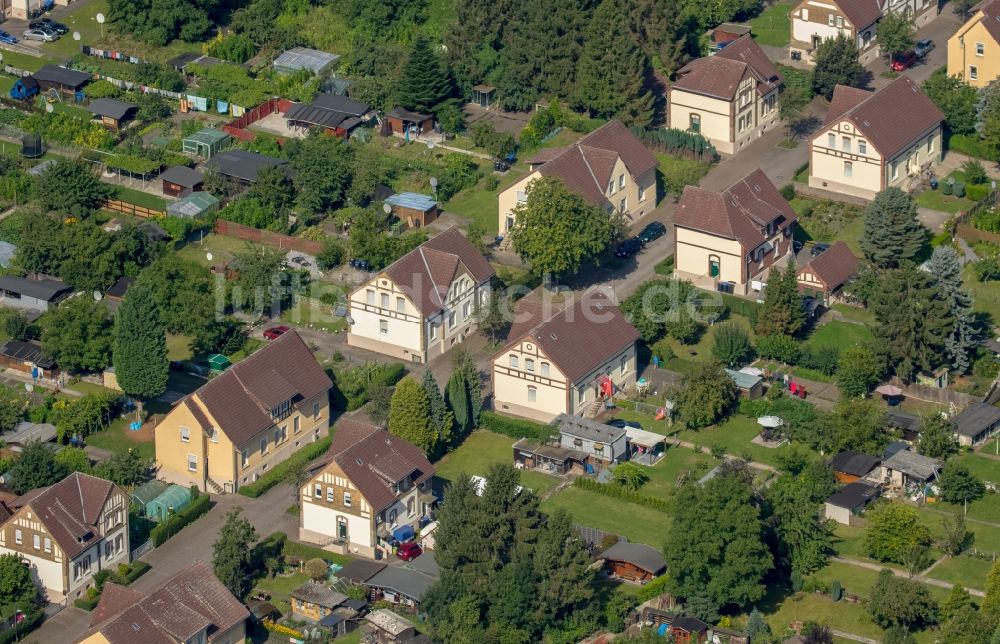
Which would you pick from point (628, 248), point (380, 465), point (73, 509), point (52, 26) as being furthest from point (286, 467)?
point (52, 26)

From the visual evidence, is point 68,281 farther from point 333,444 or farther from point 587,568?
point 587,568

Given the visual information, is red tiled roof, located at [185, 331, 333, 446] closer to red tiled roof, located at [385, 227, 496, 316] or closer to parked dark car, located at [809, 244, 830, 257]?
red tiled roof, located at [385, 227, 496, 316]

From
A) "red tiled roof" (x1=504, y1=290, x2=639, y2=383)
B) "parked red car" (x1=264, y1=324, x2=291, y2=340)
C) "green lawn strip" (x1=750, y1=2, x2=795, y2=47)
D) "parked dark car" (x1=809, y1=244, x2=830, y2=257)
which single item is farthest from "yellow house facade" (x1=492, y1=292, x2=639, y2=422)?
"green lawn strip" (x1=750, y1=2, x2=795, y2=47)

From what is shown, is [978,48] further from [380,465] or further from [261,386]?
[380,465]

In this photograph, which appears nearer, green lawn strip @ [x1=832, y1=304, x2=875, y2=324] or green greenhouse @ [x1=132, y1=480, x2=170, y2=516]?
green greenhouse @ [x1=132, y1=480, x2=170, y2=516]

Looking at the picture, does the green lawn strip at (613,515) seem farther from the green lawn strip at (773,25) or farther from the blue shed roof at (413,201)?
the green lawn strip at (773,25)

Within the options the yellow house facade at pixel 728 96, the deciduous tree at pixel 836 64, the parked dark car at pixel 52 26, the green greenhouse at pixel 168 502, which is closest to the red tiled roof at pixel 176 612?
the green greenhouse at pixel 168 502
